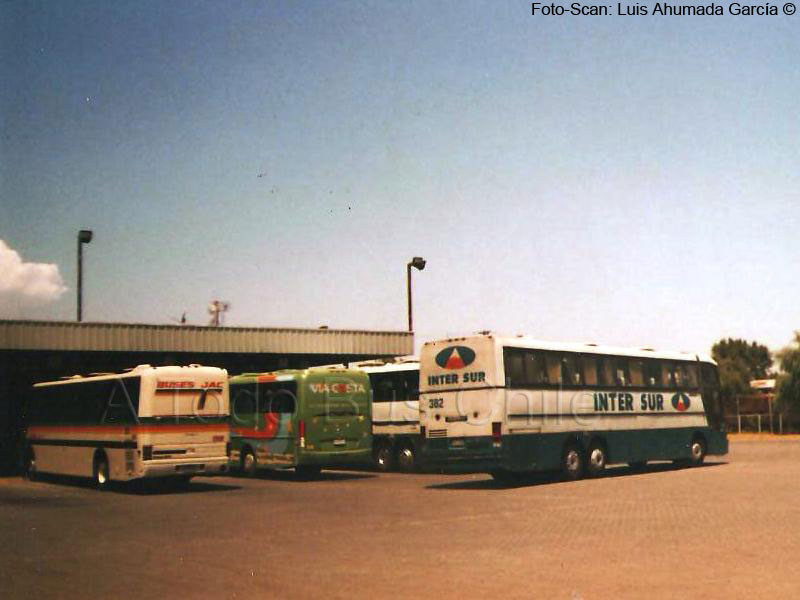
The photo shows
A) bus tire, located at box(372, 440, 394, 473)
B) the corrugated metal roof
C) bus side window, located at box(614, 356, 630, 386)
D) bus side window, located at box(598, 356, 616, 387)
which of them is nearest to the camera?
bus side window, located at box(598, 356, 616, 387)

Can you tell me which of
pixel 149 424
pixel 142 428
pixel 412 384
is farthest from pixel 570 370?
pixel 142 428

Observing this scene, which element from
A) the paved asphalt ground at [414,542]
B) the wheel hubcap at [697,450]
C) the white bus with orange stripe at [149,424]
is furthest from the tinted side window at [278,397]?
the wheel hubcap at [697,450]

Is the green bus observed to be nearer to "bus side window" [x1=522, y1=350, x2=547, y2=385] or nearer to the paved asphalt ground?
the paved asphalt ground

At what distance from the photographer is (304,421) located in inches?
Result: 945

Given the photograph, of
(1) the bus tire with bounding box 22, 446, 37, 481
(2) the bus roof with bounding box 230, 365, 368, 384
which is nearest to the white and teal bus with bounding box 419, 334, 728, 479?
(2) the bus roof with bounding box 230, 365, 368, 384

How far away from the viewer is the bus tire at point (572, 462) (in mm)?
22641

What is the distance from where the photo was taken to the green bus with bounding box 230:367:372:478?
24.1 metres

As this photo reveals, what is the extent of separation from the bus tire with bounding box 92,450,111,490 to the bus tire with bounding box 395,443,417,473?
826 cm

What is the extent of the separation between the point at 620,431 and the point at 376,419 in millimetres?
7132

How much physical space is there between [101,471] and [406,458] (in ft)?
27.7

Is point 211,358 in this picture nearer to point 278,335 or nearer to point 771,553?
point 278,335

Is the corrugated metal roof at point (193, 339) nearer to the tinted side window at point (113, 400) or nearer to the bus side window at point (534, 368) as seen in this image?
the tinted side window at point (113, 400)

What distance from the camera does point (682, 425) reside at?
2659 cm

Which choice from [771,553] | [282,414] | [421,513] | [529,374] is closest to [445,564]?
[771,553]
